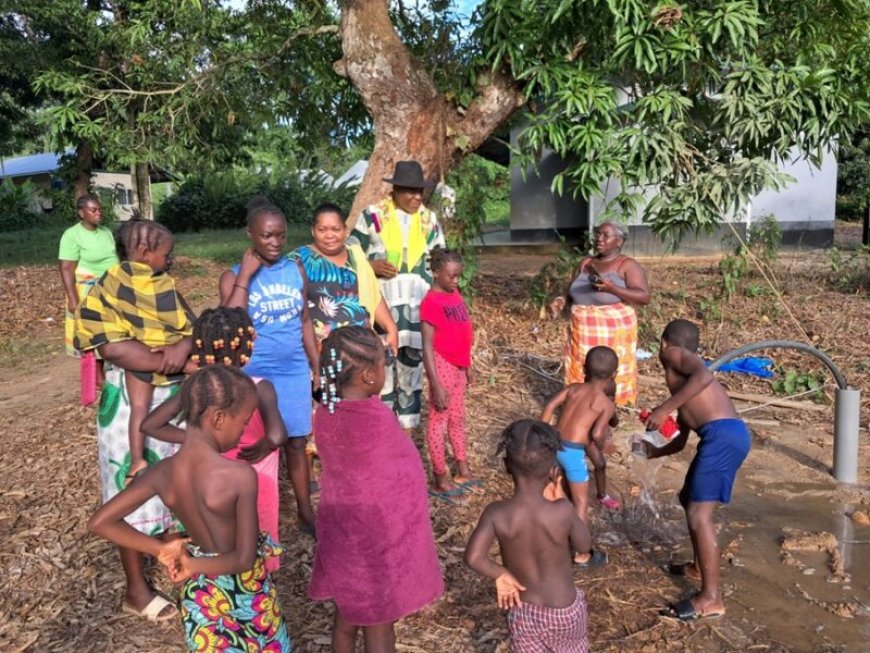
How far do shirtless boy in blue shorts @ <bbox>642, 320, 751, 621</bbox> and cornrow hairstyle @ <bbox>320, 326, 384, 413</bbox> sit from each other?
1.56 m

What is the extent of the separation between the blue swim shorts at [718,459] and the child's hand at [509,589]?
1.29m

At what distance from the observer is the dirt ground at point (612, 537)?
320 cm

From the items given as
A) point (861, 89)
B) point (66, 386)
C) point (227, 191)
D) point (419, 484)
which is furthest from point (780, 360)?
point (227, 191)

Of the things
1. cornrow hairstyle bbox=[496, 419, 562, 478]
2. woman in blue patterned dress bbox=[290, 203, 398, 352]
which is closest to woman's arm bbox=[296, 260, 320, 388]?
woman in blue patterned dress bbox=[290, 203, 398, 352]

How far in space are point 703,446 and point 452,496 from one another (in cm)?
163

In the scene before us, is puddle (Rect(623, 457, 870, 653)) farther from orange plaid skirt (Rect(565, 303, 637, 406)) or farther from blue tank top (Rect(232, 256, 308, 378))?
blue tank top (Rect(232, 256, 308, 378))

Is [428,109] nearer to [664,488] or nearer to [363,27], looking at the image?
[363,27]

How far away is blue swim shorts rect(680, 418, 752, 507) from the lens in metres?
3.30

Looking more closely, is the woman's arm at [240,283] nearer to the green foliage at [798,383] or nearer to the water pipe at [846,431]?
the water pipe at [846,431]

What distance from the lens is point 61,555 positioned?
3.95m

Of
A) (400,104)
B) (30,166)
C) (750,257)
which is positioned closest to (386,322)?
(400,104)

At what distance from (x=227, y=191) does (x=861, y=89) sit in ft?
79.3

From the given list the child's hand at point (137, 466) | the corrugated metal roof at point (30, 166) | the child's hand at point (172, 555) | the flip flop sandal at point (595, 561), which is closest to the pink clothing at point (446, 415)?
the flip flop sandal at point (595, 561)

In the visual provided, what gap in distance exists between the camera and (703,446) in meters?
3.35
